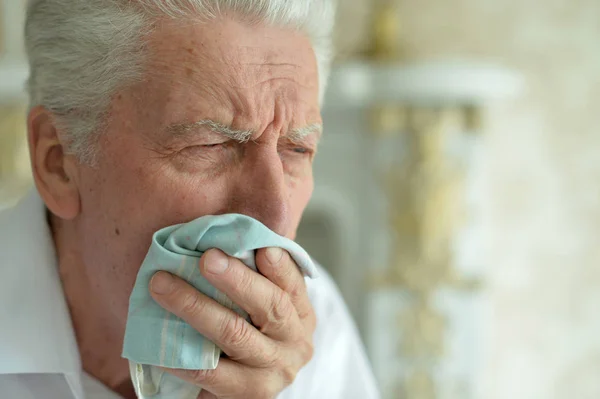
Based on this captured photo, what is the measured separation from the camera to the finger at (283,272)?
Answer: 2.82 ft

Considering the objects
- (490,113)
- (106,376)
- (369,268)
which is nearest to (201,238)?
(106,376)

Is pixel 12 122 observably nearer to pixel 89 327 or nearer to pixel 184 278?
pixel 89 327

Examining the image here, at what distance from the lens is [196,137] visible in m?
0.90

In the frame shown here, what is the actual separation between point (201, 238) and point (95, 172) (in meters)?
0.23

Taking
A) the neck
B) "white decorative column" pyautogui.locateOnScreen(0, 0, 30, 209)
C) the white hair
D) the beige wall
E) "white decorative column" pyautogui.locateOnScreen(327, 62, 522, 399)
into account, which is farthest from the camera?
the beige wall

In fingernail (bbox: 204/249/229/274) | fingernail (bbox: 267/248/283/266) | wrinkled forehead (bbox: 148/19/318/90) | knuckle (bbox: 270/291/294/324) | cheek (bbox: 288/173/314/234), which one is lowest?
knuckle (bbox: 270/291/294/324)

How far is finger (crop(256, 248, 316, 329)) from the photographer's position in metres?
0.86

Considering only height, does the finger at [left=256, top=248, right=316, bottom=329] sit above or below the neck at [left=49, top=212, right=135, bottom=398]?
above

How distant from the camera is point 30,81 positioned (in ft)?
3.56

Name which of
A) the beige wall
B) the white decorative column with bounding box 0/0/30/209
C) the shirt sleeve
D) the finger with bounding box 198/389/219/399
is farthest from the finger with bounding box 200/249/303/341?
the beige wall

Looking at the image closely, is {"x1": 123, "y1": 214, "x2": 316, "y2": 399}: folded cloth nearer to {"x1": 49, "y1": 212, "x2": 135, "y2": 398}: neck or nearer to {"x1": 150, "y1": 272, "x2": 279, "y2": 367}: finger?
{"x1": 150, "y1": 272, "x2": 279, "y2": 367}: finger

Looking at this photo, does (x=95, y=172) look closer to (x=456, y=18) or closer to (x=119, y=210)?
(x=119, y=210)

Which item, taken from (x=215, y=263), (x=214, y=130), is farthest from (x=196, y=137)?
Answer: (x=215, y=263)

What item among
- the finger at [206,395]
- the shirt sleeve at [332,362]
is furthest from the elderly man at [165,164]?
the shirt sleeve at [332,362]
